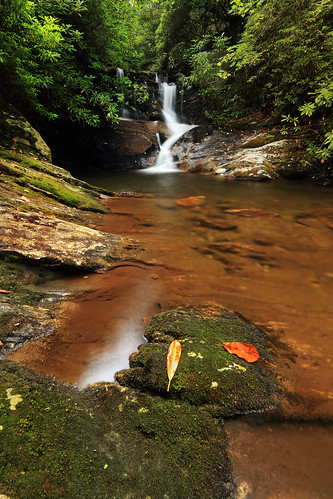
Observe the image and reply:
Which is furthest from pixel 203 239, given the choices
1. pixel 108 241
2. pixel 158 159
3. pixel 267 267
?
pixel 158 159

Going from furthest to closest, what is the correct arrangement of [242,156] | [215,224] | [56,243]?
[242,156], [215,224], [56,243]

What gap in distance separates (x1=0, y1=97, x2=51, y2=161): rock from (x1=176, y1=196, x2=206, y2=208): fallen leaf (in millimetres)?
3825

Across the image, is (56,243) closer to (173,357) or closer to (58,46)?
(173,357)

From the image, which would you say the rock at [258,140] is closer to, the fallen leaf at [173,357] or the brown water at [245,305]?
the brown water at [245,305]

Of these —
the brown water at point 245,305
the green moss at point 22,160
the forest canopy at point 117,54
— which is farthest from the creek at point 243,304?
the forest canopy at point 117,54

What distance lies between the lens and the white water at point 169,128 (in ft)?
40.4

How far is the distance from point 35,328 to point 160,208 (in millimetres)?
4138

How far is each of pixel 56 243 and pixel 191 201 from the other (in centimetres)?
415

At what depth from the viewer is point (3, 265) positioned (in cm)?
223

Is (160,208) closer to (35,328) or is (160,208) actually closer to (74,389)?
(35,328)

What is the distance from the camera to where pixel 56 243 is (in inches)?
105

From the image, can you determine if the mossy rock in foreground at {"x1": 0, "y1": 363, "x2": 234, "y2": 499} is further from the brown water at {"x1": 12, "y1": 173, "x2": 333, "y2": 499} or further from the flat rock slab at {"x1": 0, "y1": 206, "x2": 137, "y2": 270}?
the flat rock slab at {"x1": 0, "y1": 206, "x2": 137, "y2": 270}

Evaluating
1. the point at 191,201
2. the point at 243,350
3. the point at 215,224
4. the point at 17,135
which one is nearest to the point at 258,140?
the point at 191,201

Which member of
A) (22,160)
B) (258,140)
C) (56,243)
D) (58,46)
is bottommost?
(56,243)
